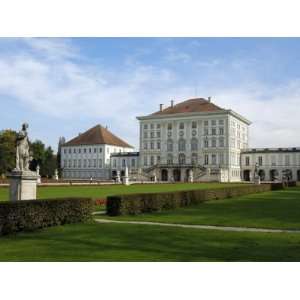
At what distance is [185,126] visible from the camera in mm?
70062

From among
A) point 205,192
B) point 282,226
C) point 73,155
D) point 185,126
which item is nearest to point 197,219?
point 282,226

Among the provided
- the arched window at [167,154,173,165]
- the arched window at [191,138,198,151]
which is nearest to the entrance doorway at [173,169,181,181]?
the arched window at [167,154,173,165]

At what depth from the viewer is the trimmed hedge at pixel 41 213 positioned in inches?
385

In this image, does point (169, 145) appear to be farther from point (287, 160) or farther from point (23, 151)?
point (23, 151)

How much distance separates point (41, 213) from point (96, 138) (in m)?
67.4

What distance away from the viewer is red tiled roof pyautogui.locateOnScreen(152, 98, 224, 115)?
6867 centimetres

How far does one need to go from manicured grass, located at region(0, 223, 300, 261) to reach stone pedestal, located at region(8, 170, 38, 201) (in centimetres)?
232

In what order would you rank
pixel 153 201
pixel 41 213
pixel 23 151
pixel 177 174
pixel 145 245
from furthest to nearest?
pixel 177 174
pixel 153 201
pixel 23 151
pixel 41 213
pixel 145 245

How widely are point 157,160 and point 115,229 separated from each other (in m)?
61.8

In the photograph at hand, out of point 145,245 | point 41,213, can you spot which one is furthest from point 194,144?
point 145,245

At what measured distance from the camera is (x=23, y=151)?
1321 cm

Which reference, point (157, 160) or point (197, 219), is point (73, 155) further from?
point (197, 219)

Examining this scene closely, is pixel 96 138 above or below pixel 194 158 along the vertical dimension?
above

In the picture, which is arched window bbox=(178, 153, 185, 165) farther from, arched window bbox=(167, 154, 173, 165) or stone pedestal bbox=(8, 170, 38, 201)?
stone pedestal bbox=(8, 170, 38, 201)
